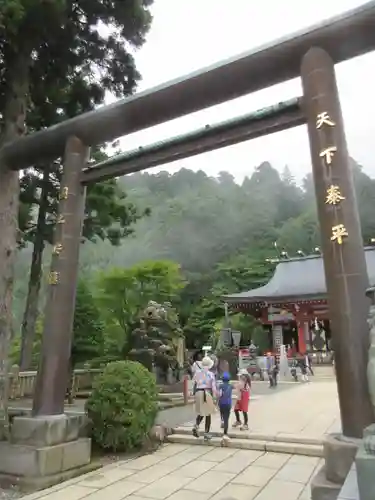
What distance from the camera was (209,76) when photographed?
5449 mm

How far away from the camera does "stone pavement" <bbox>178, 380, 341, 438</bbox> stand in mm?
7340

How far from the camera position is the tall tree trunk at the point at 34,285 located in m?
12.7

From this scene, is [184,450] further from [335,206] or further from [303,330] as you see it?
[303,330]

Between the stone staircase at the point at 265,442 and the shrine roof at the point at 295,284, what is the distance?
1359 centimetres

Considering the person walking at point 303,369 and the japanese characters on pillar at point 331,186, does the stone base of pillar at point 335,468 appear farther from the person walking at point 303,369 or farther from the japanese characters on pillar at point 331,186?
the person walking at point 303,369

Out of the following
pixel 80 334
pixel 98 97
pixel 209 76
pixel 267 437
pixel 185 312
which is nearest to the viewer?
pixel 209 76

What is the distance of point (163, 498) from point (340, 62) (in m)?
4.96

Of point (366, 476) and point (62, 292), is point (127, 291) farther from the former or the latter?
point (366, 476)

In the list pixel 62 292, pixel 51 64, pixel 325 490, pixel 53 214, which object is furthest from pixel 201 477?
pixel 53 214

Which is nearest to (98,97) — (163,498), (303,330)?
(163,498)

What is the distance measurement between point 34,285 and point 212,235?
44.2m

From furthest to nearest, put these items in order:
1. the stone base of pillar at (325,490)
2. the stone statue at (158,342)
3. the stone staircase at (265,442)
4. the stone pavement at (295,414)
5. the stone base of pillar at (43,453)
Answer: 1. the stone statue at (158,342)
2. the stone pavement at (295,414)
3. the stone staircase at (265,442)
4. the stone base of pillar at (43,453)
5. the stone base of pillar at (325,490)

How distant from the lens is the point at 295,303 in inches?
848

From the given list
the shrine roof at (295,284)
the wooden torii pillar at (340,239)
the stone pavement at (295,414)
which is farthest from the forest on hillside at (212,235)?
the wooden torii pillar at (340,239)
